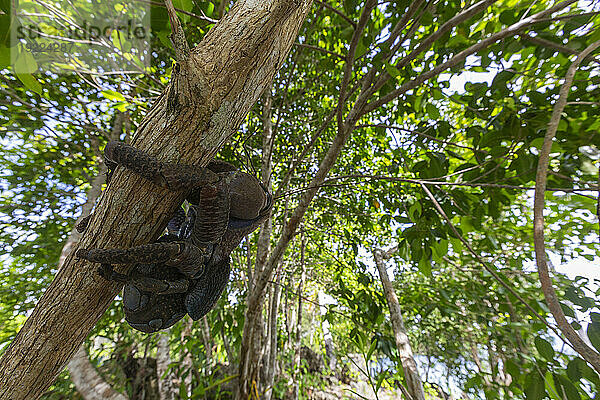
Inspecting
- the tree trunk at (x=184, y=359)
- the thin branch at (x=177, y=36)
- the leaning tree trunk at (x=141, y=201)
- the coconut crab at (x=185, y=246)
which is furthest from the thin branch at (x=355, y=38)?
the tree trunk at (x=184, y=359)

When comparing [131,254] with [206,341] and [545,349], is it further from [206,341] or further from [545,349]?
[206,341]

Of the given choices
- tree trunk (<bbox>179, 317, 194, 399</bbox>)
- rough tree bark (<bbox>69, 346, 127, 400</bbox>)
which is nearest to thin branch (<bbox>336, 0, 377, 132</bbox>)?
rough tree bark (<bbox>69, 346, 127, 400</bbox>)

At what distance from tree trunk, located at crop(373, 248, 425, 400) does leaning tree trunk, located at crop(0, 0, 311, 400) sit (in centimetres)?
221

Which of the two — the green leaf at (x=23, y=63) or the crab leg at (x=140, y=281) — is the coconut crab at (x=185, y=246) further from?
the green leaf at (x=23, y=63)

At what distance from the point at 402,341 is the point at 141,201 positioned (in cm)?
276

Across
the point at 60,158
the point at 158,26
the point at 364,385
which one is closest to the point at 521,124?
the point at 158,26

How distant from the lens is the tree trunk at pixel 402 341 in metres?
2.16

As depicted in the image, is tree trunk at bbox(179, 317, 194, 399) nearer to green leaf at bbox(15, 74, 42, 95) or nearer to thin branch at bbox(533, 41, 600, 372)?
green leaf at bbox(15, 74, 42, 95)

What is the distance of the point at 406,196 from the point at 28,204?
11.9ft

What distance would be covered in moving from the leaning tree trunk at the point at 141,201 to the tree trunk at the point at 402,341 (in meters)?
2.21

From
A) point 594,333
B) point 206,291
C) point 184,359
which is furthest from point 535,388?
point 184,359

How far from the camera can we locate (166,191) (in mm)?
648

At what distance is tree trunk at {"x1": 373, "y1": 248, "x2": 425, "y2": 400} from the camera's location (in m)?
2.16

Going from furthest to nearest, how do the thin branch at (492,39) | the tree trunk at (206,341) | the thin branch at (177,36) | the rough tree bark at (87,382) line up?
the tree trunk at (206,341)
the thin branch at (492,39)
the rough tree bark at (87,382)
the thin branch at (177,36)
